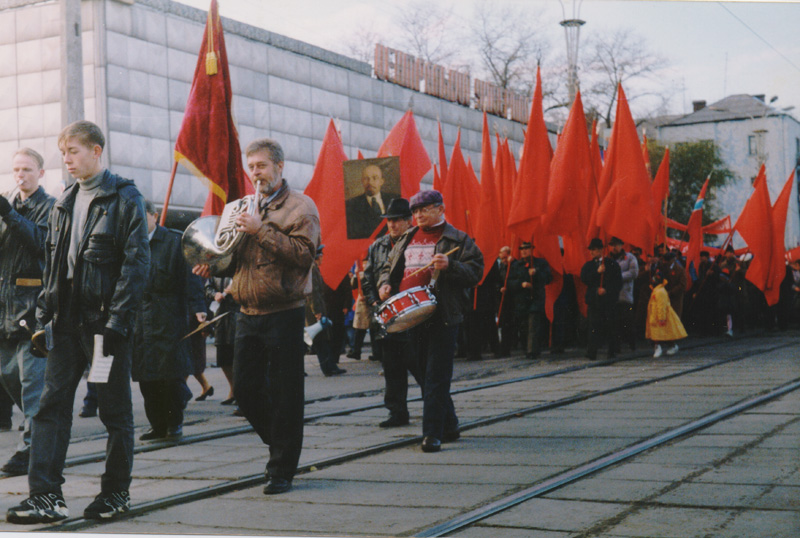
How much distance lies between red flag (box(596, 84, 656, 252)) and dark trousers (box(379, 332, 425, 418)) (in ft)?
20.7

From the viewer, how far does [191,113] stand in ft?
27.1

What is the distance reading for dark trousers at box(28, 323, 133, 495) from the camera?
4.49 m

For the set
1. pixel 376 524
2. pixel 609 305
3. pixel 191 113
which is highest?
pixel 191 113

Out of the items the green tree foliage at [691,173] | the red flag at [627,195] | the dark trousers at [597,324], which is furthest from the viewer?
the green tree foliage at [691,173]

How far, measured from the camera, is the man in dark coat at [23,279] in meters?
6.25

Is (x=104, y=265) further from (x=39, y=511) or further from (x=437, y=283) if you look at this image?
(x=437, y=283)

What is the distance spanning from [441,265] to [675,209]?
16.7 metres

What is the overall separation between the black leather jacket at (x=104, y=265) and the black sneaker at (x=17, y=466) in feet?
4.72

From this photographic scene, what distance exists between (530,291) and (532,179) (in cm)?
195

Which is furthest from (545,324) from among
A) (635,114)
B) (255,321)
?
(255,321)

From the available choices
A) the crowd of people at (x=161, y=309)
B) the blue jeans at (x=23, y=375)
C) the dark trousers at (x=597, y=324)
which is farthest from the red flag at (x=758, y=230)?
the blue jeans at (x=23, y=375)

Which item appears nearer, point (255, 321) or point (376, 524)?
point (376, 524)

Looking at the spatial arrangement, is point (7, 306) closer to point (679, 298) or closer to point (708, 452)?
point (708, 452)

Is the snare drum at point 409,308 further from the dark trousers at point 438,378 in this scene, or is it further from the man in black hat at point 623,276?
the man in black hat at point 623,276
